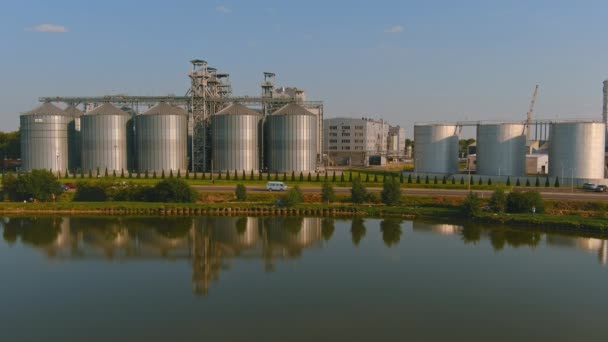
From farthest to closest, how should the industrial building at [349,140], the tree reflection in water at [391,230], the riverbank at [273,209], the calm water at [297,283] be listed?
1. the industrial building at [349,140]
2. the riverbank at [273,209]
3. the tree reflection in water at [391,230]
4. the calm water at [297,283]

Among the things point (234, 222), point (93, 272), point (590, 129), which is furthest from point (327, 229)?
point (590, 129)

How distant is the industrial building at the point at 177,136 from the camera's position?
5803 cm

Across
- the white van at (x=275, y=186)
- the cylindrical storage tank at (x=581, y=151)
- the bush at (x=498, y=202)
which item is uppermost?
the cylindrical storage tank at (x=581, y=151)

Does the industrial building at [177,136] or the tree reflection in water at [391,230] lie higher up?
the industrial building at [177,136]

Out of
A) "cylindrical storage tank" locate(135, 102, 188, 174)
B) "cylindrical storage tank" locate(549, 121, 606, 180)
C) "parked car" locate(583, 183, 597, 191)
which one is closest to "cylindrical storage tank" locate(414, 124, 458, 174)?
"cylindrical storage tank" locate(549, 121, 606, 180)

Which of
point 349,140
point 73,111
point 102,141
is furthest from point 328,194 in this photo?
point 349,140

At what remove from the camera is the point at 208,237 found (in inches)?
1236

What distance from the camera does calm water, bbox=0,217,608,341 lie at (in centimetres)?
1752

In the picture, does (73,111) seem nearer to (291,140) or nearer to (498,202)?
(291,140)

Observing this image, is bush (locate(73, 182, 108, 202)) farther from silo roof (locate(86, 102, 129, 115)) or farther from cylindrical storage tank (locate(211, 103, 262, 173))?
silo roof (locate(86, 102, 129, 115))

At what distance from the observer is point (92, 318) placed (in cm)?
1836

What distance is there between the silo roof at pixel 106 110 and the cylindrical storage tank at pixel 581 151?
44.1 m

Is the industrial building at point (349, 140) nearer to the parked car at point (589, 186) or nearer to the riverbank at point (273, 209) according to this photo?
the parked car at point (589, 186)

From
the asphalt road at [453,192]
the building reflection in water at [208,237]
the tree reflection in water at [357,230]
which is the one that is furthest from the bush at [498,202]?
the tree reflection in water at [357,230]
